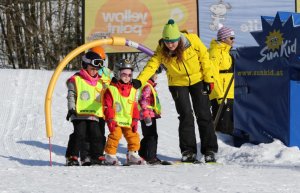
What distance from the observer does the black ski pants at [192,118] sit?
805 cm

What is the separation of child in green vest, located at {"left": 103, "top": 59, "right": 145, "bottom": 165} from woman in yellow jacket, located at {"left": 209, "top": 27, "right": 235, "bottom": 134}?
2.98 m

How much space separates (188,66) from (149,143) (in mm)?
1406

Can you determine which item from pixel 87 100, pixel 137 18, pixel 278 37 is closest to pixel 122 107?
pixel 87 100

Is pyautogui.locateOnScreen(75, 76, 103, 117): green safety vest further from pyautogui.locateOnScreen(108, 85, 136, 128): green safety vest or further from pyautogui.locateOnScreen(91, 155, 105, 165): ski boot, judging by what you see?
pyautogui.locateOnScreen(91, 155, 105, 165): ski boot

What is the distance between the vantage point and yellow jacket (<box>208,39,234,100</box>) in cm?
1116

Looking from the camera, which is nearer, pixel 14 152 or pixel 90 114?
pixel 90 114

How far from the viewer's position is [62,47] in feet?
68.1

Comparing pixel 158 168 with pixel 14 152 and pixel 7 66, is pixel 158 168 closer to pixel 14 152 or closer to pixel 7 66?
pixel 14 152

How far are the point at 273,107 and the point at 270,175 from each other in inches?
128

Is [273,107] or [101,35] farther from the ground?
[101,35]

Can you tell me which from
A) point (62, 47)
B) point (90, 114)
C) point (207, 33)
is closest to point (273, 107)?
point (90, 114)

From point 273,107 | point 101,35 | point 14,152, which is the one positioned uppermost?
point 101,35

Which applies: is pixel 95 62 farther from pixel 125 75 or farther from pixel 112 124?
pixel 112 124

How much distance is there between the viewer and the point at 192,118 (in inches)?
319
